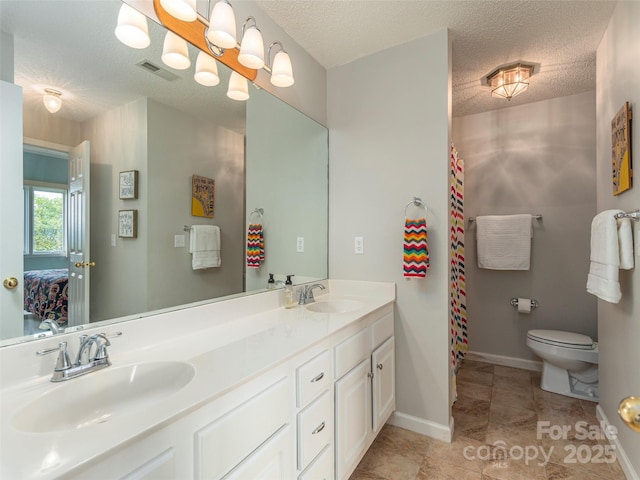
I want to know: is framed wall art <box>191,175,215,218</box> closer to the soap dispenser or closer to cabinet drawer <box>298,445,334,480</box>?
the soap dispenser

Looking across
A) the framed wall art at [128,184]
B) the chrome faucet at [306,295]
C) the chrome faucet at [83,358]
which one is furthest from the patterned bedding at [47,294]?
the chrome faucet at [306,295]

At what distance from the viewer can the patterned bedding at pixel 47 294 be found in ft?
3.09

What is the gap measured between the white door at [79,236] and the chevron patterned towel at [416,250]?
1.57 meters

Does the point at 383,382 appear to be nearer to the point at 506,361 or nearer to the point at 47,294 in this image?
the point at 47,294

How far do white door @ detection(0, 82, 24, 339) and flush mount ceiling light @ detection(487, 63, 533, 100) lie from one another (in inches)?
111

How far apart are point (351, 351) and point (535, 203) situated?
2473mm

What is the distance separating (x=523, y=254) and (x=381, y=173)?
1713mm

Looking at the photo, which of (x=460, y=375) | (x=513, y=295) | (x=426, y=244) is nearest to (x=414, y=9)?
(x=426, y=244)

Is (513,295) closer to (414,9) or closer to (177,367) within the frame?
(414,9)

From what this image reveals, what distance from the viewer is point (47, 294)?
97cm

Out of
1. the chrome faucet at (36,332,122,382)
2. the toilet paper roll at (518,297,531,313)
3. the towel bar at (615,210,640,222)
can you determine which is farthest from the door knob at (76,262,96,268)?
the toilet paper roll at (518,297,531,313)

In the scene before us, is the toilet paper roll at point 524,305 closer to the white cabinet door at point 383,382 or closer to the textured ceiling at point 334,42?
the white cabinet door at point 383,382

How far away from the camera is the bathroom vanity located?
2.08 feet

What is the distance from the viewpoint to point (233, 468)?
34.0 inches
